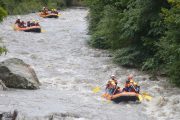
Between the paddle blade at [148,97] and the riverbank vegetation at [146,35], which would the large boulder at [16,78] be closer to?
the paddle blade at [148,97]

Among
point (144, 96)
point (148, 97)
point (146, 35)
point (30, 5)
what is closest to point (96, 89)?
point (144, 96)

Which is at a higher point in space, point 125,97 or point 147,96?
point 125,97

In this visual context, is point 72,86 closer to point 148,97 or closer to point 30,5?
point 148,97

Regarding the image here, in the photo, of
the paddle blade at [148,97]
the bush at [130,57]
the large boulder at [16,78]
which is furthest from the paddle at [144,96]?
the bush at [130,57]

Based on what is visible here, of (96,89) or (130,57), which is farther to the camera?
(130,57)

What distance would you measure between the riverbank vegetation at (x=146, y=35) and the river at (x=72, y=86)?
0.65 metres

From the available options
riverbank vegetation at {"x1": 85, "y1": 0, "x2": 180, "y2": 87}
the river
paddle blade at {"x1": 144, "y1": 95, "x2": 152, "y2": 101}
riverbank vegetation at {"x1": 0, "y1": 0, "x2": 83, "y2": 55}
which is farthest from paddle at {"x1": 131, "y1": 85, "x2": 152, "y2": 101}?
riverbank vegetation at {"x1": 0, "y1": 0, "x2": 83, "y2": 55}

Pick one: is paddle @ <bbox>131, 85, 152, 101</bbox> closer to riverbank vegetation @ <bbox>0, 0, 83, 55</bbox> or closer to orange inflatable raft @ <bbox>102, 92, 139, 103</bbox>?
orange inflatable raft @ <bbox>102, 92, 139, 103</bbox>

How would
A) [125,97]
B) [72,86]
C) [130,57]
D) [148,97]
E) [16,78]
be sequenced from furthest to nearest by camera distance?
1. [130,57]
2. [72,86]
3. [16,78]
4. [148,97]
5. [125,97]

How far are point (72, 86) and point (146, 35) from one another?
5.24 meters

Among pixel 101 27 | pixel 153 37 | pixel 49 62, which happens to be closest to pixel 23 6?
pixel 101 27

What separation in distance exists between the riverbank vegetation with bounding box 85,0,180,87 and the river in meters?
0.65

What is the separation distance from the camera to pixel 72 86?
19406 mm

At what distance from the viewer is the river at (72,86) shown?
50.3 feet
